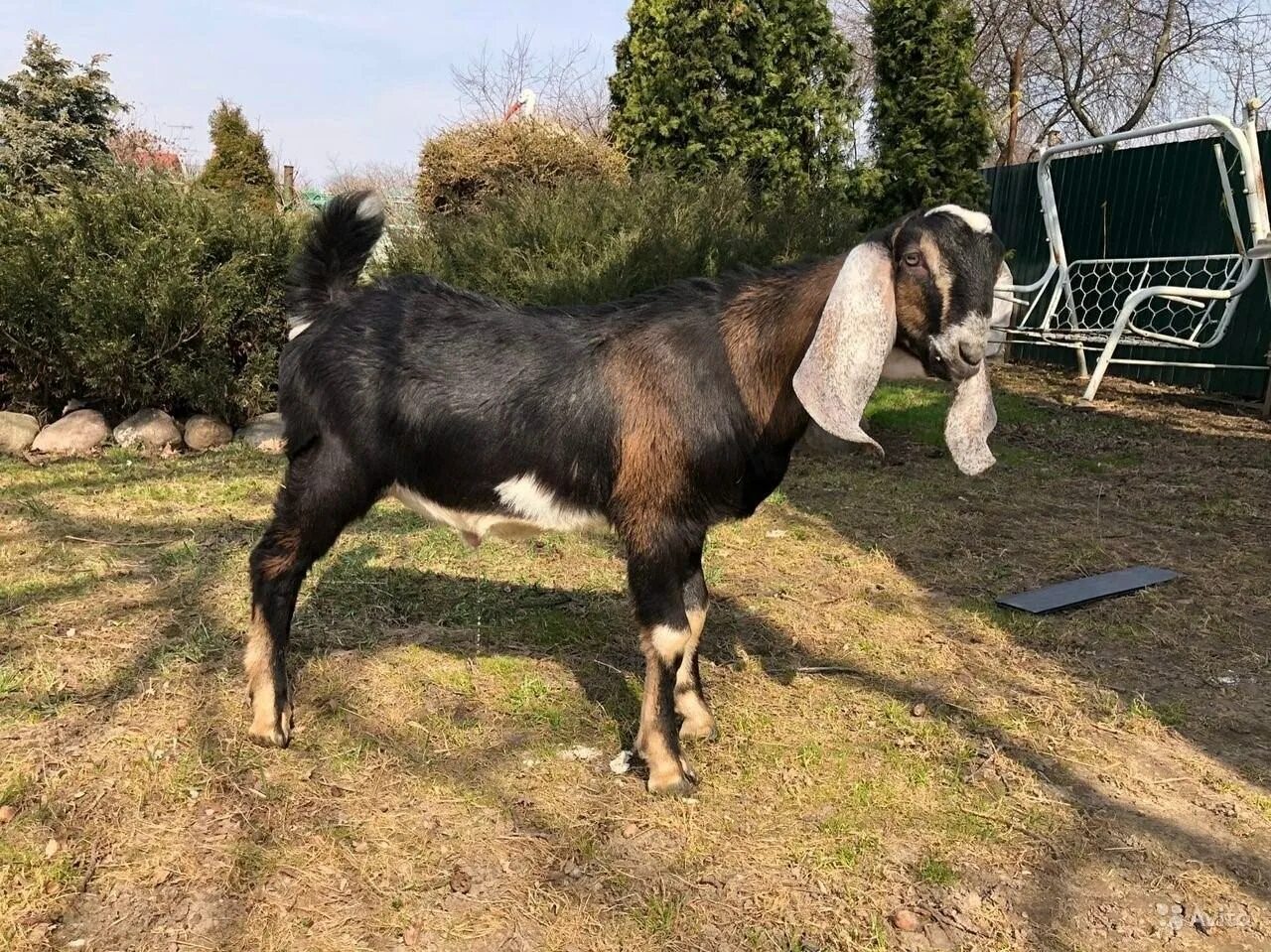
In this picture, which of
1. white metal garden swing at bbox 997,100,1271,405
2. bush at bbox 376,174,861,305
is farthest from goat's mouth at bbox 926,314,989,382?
bush at bbox 376,174,861,305

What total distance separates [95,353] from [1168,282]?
35.3ft

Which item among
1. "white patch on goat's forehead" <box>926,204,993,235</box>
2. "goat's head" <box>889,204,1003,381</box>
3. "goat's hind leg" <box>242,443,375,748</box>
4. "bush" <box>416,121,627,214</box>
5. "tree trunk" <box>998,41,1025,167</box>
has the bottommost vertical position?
"goat's hind leg" <box>242,443,375,748</box>

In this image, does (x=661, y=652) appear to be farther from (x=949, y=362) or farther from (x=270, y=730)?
(x=270, y=730)

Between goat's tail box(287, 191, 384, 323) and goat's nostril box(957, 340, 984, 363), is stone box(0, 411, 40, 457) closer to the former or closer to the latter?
goat's tail box(287, 191, 384, 323)

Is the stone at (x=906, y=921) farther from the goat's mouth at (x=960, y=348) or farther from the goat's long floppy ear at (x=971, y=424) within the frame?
the goat's mouth at (x=960, y=348)

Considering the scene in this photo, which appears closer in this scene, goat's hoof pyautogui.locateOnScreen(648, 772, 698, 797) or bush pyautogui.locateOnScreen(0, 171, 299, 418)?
goat's hoof pyautogui.locateOnScreen(648, 772, 698, 797)

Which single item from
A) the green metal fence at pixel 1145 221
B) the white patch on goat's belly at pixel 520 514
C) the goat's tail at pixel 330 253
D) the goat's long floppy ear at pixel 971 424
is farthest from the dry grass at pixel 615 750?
the green metal fence at pixel 1145 221

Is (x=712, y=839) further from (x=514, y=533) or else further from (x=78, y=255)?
(x=78, y=255)

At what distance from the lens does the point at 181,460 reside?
7.39m

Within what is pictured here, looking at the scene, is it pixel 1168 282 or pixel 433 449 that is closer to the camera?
pixel 433 449

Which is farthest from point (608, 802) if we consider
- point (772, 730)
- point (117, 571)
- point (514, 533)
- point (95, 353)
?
point (95, 353)

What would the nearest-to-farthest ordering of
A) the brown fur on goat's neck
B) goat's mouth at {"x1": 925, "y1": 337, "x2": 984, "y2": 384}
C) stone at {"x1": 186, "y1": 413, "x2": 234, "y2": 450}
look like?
goat's mouth at {"x1": 925, "y1": 337, "x2": 984, "y2": 384} < the brown fur on goat's neck < stone at {"x1": 186, "y1": 413, "x2": 234, "y2": 450}

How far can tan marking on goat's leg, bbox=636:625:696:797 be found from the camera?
9.34 feet

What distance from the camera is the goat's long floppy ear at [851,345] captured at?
2.39 m
